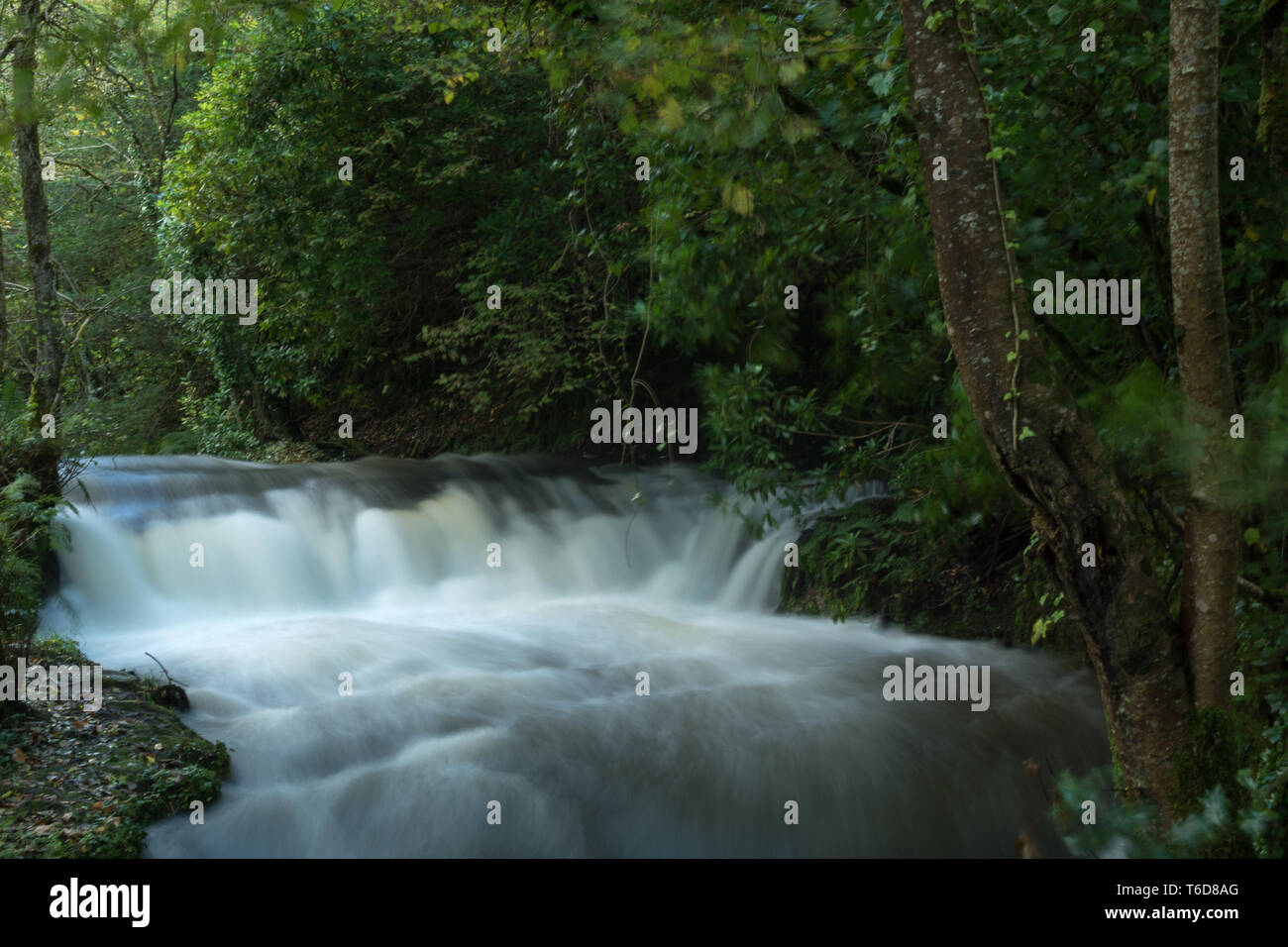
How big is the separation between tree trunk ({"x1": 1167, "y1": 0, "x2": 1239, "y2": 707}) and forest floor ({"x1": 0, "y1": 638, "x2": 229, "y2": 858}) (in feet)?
15.8

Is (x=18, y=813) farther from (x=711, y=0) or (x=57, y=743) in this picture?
(x=711, y=0)

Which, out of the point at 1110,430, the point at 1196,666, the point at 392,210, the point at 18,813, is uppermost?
the point at 392,210

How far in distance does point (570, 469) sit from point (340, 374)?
4.84 metres

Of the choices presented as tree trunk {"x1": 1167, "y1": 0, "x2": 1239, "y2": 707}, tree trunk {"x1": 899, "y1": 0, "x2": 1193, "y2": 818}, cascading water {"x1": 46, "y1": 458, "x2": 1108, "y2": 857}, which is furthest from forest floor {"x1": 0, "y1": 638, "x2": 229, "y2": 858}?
tree trunk {"x1": 1167, "y1": 0, "x2": 1239, "y2": 707}

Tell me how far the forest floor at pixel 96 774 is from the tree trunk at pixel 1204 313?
4817 millimetres

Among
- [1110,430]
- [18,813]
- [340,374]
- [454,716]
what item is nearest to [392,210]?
[340,374]

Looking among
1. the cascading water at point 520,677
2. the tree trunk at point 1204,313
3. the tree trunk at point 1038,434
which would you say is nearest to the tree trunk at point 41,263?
the cascading water at point 520,677

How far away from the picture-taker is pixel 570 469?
1401 centimetres

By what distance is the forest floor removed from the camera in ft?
17.0

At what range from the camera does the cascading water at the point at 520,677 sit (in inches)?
237

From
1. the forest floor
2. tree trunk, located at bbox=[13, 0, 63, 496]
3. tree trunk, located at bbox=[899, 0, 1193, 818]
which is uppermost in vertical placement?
tree trunk, located at bbox=[13, 0, 63, 496]

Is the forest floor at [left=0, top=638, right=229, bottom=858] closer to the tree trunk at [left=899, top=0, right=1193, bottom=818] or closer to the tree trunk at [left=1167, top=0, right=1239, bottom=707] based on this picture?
the tree trunk at [left=899, top=0, right=1193, bottom=818]

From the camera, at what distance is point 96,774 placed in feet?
18.9

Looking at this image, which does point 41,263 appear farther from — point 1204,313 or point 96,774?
point 1204,313
